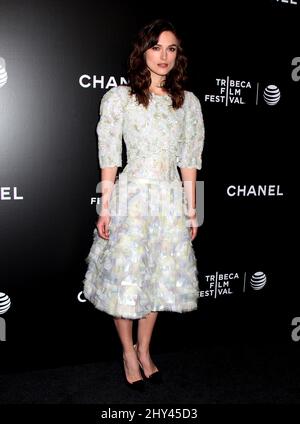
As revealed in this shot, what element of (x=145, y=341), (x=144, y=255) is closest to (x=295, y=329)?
(x=145, y=341)

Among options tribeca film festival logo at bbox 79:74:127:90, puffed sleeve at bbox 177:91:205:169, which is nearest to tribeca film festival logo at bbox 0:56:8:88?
tribeca film festival logo at bbox 79:74:127:90

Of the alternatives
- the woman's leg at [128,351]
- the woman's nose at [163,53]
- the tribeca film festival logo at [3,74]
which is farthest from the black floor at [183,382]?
the woman's nose at [163,53]

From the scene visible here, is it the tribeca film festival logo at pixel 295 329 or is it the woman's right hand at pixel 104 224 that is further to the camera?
the tribeca film festival logo at pixel 295 329

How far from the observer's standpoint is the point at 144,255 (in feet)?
6.78

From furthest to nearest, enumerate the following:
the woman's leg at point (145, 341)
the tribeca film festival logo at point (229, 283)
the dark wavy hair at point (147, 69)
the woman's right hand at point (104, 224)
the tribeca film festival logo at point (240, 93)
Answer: the tribeca film festival logo at point (229, 283) → the tribeca film festival logo at point (240, 93) → the woman's leg at point (145, 341) → the woman's right hand at point (104, 224) → the dark wavy hair at point (147, 69)

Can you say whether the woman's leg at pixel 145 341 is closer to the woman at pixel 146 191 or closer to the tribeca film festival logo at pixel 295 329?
the woman at pixel 146 191

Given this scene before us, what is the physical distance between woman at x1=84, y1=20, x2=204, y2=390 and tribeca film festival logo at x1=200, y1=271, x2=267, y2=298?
0.64 m

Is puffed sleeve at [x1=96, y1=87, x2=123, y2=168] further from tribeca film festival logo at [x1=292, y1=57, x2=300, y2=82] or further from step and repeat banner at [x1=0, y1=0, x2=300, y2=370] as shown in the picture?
tribeca film festival logo at [x1=292, y1=57, x2=300, y2=82]

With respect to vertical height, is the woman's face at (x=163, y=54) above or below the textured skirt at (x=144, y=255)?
above

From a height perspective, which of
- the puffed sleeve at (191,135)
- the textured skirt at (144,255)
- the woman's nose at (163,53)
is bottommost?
the textured skirt at (144,255)

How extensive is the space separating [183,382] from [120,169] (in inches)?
54.4

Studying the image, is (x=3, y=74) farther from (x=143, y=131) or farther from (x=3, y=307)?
(x=3, y=307)

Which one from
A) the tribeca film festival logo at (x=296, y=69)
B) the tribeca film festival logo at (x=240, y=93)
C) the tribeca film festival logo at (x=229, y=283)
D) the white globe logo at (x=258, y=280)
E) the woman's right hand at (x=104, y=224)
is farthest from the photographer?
the white globe logo at (x=258, y=280)

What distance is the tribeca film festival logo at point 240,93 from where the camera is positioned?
258 cm
